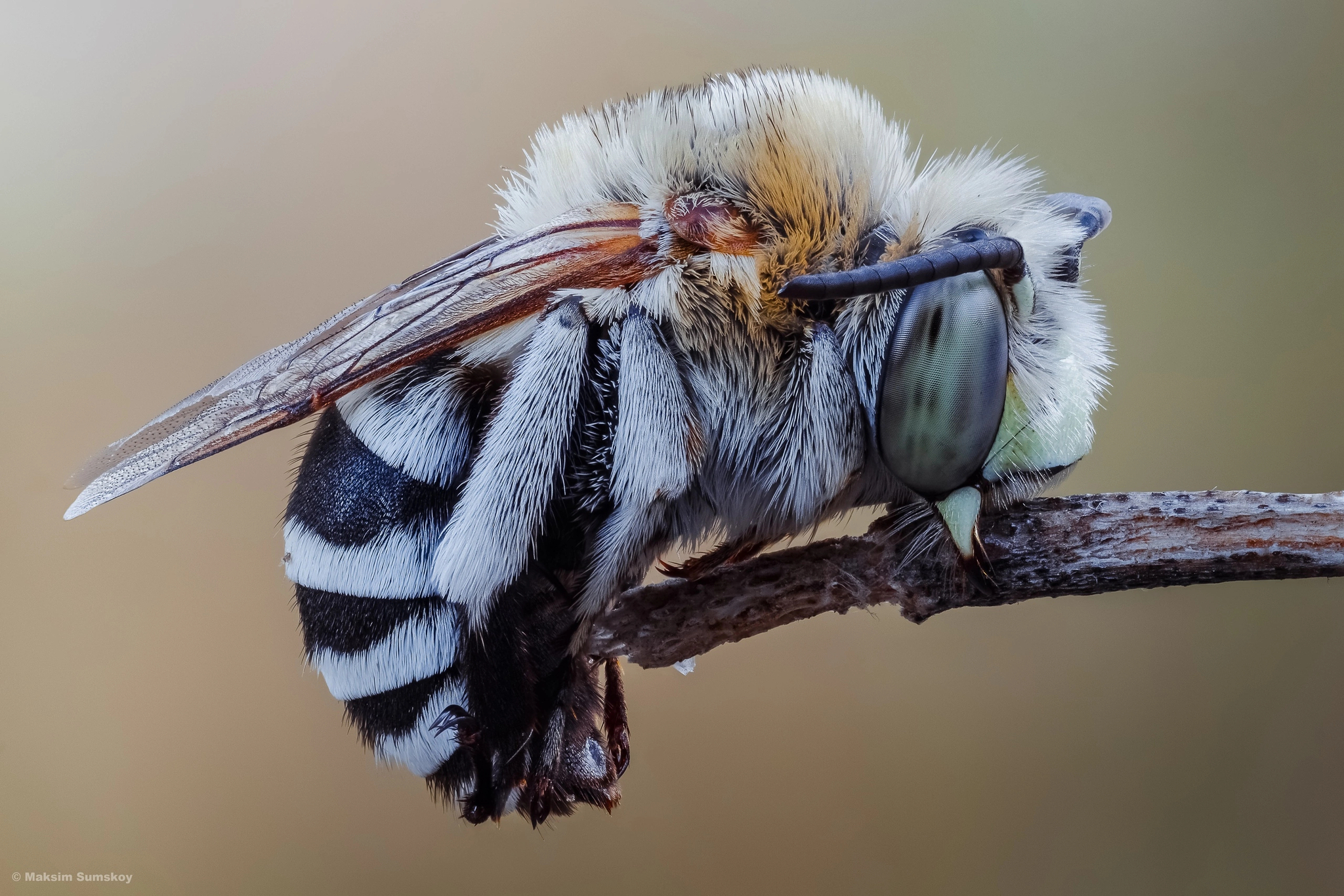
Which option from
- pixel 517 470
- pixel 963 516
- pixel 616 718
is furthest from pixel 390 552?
pixel 963 516

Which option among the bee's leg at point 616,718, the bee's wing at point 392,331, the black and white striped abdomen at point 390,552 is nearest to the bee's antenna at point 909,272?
the bee's wing at point 392,331

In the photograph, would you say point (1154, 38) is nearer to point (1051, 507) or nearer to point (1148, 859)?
point (1051, 507)

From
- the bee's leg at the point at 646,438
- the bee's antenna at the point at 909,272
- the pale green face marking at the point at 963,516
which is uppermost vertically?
the bee's antenna at the point at 909,272

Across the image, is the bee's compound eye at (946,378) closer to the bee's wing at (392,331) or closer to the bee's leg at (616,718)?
the bee's wing at (392,331)

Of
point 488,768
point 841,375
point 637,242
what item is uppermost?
point 637,242

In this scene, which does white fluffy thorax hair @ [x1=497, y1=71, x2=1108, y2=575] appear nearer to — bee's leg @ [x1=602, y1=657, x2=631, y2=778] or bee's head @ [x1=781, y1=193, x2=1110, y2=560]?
bee's head @ [x1=781, y1=193, x2=1110, y2=560]

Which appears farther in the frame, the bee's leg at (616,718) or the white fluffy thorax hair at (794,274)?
the bee's leg at (616,718)

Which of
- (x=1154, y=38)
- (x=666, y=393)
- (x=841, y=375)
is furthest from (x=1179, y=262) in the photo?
(x=666, y=393)

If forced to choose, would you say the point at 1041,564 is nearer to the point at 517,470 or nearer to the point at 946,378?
the point at 946,378
